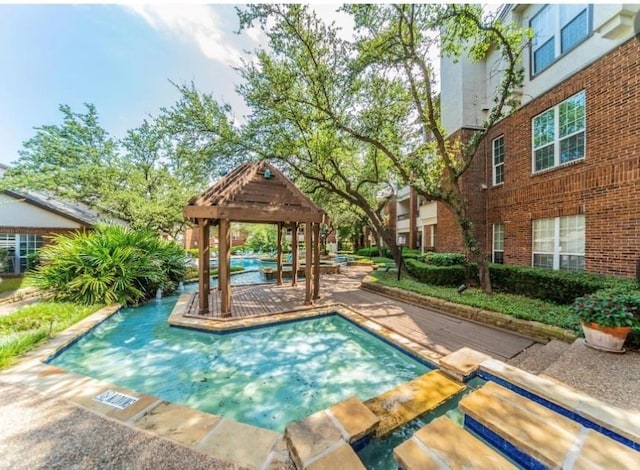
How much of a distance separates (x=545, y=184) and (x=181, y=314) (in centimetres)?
1196

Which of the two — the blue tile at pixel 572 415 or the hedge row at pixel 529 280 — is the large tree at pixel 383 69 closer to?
the hedge row at pixel 529 280

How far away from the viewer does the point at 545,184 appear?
849 cm

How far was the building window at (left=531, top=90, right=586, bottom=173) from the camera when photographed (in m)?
7.65

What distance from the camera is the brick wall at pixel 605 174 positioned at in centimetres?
633

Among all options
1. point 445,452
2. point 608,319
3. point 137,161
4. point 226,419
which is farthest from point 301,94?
point 137,161

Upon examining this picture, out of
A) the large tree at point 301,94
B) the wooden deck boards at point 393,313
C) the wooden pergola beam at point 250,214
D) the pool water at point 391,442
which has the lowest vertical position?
the pool water at point 391,442

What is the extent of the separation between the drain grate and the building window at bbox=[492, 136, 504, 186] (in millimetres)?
13314

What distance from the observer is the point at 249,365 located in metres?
4.70

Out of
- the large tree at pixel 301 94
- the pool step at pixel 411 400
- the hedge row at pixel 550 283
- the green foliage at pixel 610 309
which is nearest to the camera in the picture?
the pool step at pixel 411 400

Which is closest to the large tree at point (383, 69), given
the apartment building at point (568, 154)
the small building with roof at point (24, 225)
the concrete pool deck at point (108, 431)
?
the apartment building at point (568, 154)

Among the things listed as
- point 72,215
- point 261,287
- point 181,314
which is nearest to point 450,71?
point 261,287

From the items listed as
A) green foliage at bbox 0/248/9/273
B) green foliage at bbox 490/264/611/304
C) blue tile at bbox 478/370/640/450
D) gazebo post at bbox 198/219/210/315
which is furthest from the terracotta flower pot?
green foliage at bbox 0/248/9/273

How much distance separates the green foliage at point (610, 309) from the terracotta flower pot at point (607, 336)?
9 cm

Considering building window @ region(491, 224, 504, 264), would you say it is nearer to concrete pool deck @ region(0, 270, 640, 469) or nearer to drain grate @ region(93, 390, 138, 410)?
concrete pool deck @ region(0, 270, 640, 469)
